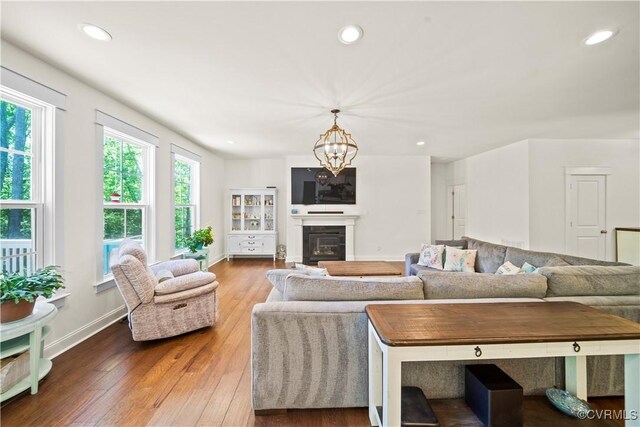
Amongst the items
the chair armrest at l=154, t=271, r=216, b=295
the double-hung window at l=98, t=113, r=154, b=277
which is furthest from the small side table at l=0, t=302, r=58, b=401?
the double-hung window at l=98, t=113, r=154, b=277

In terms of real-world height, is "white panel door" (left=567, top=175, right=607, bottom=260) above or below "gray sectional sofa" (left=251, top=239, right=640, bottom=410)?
above

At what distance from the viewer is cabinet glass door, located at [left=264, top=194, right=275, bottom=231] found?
6543 mm

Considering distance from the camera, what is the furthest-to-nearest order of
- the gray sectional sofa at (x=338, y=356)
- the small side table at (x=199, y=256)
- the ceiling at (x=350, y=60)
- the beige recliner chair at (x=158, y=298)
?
1. the small side table at (x=199, y=256)
2. the beige recliner chair at (x=158, y=298)
3. the ceiling at (x=350, y=60)
4. the gray sectional sofa at (x=338, y=356)

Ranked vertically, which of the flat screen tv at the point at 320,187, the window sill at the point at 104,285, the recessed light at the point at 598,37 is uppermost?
the recessed light at the point at 598,37

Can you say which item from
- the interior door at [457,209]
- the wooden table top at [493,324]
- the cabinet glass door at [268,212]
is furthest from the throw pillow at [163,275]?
the interior door at [457,209]

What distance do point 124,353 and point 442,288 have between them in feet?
8.93

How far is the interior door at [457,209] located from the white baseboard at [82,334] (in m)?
7.00

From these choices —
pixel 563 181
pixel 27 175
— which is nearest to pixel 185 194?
pixel 27 175

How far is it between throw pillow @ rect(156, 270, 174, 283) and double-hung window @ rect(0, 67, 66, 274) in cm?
81

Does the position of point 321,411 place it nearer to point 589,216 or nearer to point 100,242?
point 100,242

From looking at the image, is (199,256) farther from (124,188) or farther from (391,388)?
(391,388)

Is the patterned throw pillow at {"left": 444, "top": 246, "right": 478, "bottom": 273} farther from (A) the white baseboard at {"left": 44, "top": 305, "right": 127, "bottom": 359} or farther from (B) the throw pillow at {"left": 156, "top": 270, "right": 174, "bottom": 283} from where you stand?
(A) the white baseboard at {"left": 44, "top": 305, "right": 127, "bottom": 359}

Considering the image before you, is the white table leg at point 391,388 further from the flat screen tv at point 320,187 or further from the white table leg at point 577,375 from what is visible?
the flat screen tv at point 320,187

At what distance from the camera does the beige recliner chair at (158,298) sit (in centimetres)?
236
